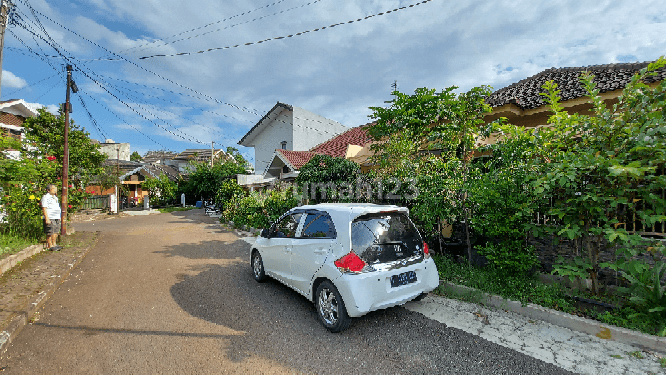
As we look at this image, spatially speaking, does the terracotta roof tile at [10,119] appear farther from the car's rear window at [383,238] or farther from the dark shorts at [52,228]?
the car's rear window at [383,238]

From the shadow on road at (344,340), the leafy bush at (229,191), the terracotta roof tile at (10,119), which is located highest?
the terracotta roof tile at (10,119)

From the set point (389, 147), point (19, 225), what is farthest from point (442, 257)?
point (19, 225)

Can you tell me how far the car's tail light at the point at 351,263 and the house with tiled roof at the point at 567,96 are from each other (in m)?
6.72

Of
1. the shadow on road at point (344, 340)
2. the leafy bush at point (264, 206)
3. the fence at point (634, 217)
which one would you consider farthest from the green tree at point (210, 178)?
the fence at point (634, 217)

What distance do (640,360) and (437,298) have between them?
2252mm

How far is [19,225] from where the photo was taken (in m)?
8.41

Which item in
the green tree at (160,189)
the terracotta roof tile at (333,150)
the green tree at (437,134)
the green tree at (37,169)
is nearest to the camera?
the green tree at (437,134)

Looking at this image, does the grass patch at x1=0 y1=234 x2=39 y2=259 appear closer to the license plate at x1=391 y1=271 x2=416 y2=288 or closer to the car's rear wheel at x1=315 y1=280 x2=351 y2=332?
the car's rear wheel at x1=315 y1=280 x2=351 y2=332

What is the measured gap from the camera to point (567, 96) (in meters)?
8.33

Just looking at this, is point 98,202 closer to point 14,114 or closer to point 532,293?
point 14,114

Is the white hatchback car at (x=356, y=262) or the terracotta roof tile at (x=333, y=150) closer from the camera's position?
the white hatchback car at (x=356, y=262)

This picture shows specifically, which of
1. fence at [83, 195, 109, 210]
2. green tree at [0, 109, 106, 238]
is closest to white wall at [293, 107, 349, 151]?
green tree at [0, 109, 106, 238]

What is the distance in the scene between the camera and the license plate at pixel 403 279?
11.9 feet

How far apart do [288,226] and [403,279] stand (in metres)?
2.14
